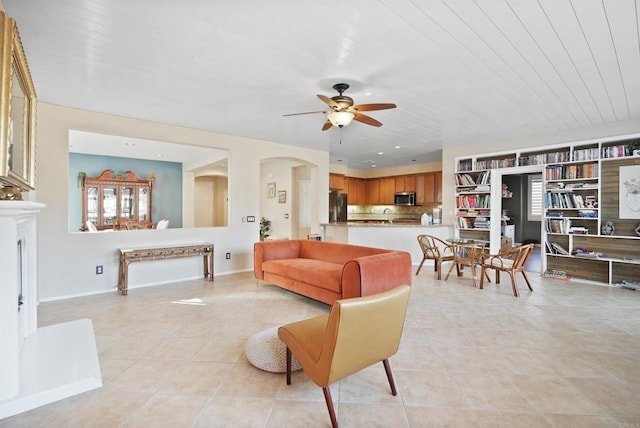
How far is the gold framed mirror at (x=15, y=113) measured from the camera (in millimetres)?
1704

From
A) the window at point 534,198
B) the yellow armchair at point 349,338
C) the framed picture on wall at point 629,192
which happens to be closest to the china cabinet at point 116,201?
the yellow armchair at point 349,338

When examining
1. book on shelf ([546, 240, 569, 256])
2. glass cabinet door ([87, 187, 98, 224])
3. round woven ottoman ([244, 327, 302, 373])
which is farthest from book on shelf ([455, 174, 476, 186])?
glass cabinet door ([87, 187, 98, 224])

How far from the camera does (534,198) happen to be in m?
9.34

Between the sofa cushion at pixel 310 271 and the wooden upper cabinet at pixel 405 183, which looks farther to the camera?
the wooden upper cabinet at pixel 405 183

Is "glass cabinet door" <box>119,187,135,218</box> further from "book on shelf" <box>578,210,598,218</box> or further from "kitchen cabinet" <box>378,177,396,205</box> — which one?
"book on shelf" <box>578,210,598,218</box>

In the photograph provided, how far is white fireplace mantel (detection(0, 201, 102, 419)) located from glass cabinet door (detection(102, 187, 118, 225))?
5.17 metres

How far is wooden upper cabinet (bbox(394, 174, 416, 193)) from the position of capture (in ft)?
31.7

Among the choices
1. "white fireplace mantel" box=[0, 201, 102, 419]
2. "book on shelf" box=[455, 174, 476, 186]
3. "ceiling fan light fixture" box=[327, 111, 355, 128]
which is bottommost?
"white fireplace mantel" box=[0, 201, 102, 419]

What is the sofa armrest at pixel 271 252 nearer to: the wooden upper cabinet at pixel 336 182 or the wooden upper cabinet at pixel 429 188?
→ the wooden upper cabinet at pixel 336 182

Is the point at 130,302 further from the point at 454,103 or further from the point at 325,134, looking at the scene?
the point at 454,103

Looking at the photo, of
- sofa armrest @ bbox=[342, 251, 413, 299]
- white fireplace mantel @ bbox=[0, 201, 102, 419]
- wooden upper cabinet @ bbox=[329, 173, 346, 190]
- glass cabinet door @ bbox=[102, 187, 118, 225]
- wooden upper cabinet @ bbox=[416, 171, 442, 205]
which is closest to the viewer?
white fireplace mantel @ bbox=[0, 201, 102, 419]

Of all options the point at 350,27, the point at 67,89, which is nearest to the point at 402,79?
the point at 350,27

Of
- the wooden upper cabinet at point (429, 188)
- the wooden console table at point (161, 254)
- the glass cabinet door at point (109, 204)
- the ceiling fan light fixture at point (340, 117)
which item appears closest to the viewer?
the ceiling fan light fixture at point (340, 117)

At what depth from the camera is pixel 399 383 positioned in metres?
2.21
